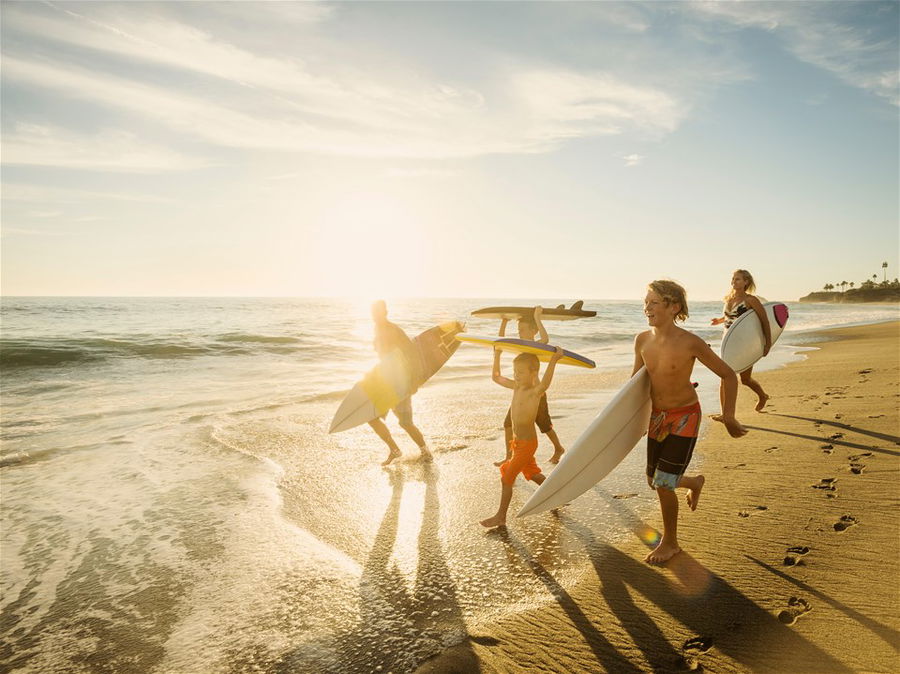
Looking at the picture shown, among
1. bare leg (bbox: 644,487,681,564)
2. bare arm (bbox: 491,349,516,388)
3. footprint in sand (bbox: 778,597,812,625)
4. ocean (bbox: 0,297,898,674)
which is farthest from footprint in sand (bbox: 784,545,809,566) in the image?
bare arm (bbox: 491,349,516,388)

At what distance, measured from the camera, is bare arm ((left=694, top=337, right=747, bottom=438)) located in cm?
343

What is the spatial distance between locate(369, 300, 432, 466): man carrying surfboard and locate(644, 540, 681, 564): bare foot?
11.0ft

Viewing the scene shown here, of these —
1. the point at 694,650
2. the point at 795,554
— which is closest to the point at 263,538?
the point at 694,650

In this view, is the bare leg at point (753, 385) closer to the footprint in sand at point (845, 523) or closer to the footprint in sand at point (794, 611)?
the footprint in sand at point (845, 523)

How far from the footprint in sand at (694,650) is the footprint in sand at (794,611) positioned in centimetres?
49

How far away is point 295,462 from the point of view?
21.1ft

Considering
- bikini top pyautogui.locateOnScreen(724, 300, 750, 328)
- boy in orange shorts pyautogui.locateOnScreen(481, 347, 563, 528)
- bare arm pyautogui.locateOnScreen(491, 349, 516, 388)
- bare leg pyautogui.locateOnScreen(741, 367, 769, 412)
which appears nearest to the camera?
boy in orange shorts pyautogui.locateOnScreen(481, 347, 563, 528)

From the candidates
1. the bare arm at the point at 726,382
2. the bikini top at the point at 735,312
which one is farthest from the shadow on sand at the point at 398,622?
the bikini top at the point at 735,312

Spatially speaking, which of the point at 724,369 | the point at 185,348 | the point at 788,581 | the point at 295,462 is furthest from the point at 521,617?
the point at 185,348

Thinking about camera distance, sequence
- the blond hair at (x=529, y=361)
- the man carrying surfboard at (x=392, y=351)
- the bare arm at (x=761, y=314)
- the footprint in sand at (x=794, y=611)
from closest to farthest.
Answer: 1. the footprint in sand at (x=794, y=611)
2. the blond hair at (x=529, y=361)
3. the man carrying surfboard at (x=392, y=351)
4. the bare arm at (x=761, y=314)

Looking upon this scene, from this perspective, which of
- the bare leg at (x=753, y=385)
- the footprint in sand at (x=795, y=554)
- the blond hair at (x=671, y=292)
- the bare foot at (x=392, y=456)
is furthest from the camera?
the bare leg at (x=753, y=385)

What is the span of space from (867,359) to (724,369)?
1357 centimetres

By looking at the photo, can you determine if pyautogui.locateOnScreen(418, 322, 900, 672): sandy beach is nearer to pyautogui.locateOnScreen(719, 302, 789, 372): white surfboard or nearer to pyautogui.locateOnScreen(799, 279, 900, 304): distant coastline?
pyautogui.locateOnScreen(719, 302, 789, 372): white surfboard

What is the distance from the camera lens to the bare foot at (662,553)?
3.51 metres
